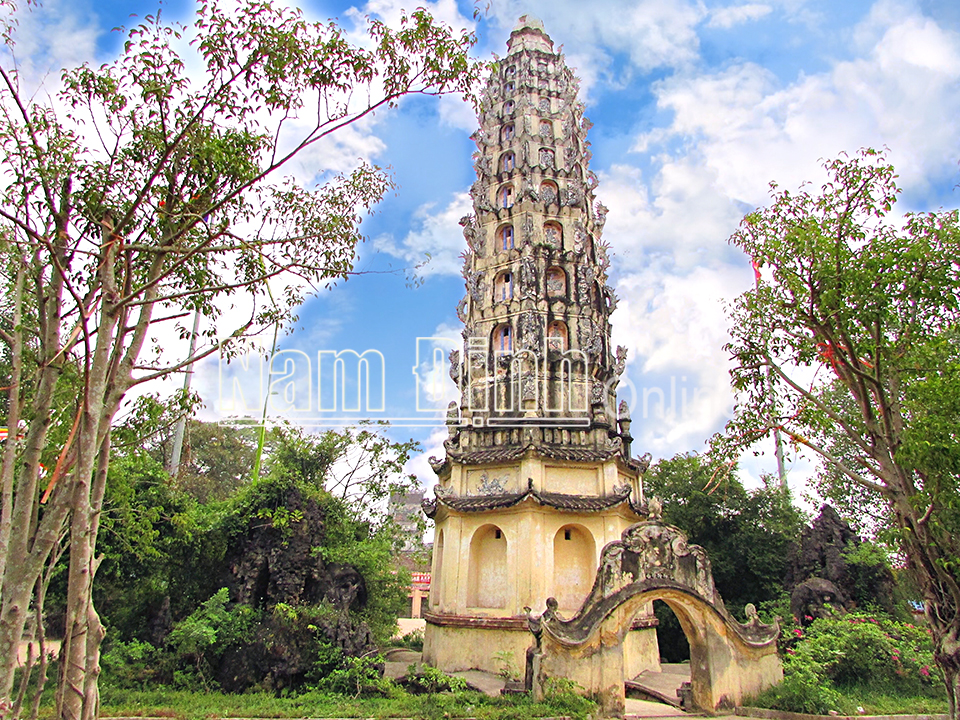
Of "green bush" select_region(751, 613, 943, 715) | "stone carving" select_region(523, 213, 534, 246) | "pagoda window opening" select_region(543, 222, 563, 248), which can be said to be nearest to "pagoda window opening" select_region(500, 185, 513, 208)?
"stone carving" select_region(523, 213, 534, 246)

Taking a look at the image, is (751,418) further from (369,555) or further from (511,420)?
(369,555)

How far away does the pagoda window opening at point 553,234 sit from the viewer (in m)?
22.6

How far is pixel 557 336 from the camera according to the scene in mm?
21453

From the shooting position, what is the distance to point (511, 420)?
789 inches

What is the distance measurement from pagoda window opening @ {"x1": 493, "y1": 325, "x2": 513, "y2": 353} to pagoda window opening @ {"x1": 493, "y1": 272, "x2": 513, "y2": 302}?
1.06 meters

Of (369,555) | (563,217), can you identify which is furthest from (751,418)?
(563,217)


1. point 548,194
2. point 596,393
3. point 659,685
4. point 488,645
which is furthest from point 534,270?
point 659,685

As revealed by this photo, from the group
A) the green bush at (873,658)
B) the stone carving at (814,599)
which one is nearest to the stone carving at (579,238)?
the stone carving at (814,599)

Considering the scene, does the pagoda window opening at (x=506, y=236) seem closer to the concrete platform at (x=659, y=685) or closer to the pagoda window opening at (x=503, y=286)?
the pagoda window opening at (x=503, y=286)

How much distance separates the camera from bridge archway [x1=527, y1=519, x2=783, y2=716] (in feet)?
41.6

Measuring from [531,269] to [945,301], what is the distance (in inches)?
519

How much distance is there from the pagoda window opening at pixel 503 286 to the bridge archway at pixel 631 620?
1065 cm

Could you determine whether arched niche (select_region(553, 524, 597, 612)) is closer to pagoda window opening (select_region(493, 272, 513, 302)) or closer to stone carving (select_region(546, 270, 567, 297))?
stone carving (select_region(546, 270, 567, 297))

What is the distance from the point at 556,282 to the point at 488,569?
32.7 feet
